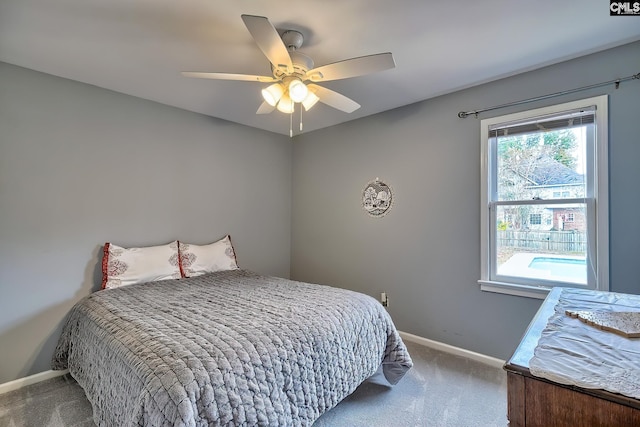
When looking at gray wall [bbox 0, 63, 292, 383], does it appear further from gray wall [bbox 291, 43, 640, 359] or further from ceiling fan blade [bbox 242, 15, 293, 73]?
ceiling fan blade [bbox 242, 15, 293, 73]

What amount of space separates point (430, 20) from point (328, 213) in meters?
A: 2.38

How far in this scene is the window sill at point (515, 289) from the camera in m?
2.29

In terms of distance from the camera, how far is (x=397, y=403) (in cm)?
203

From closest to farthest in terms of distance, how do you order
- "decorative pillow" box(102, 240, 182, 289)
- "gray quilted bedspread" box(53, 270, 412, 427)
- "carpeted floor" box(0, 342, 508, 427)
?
"gray quilted bedspread" box(53, 270, 412, 427) → "carpeted floor" box(0, 342, 508, 427) → "decorative pillow" box(102, 240, 182, 289)

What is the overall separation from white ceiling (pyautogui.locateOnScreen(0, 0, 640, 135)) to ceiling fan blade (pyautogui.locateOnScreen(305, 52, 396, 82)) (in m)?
0.27

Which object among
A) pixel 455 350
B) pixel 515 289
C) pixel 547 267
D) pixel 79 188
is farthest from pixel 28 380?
pixel 547 267

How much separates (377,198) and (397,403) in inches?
76.2

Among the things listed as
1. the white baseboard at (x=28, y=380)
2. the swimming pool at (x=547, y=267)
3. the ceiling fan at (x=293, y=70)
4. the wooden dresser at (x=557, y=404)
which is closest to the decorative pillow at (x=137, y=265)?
the white baseboard at (x=28, y=380)

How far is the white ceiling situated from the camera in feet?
5.45

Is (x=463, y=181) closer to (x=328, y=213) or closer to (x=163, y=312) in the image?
(x=328, y=213)

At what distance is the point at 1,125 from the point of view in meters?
2.20

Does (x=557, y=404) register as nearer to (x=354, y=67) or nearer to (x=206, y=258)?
(x=354, y=67)

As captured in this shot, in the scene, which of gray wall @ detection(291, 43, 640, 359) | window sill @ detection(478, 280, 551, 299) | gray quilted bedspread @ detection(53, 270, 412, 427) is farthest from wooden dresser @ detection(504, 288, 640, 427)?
gray wall @ detection(291, 43, 640, 359)

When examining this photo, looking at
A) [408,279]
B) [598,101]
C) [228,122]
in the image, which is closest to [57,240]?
[228,122]
